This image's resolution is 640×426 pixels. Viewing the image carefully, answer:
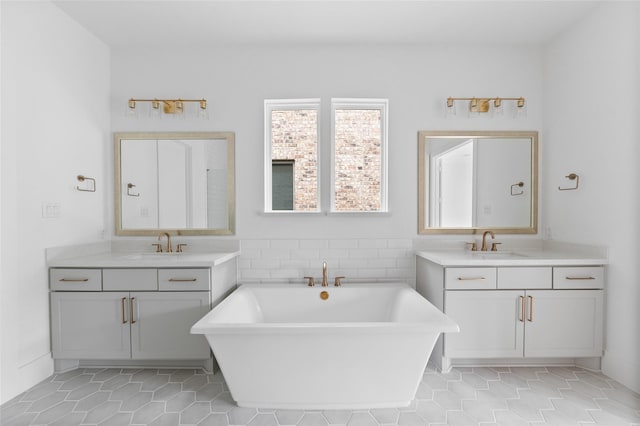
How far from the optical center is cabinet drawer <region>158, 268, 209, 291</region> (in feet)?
8.16

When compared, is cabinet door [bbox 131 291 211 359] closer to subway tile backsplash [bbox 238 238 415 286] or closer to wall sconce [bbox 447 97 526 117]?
subway tile backsplash [bbox 238 238 415 286]

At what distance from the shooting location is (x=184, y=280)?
2484mm

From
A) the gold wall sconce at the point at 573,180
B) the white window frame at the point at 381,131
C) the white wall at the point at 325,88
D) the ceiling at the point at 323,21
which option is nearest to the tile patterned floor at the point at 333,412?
the white wall at the point at 325,88

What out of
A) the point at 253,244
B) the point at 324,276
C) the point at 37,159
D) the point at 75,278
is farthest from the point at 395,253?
the point at 37,159

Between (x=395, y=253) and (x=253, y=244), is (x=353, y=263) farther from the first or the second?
(x=253, y=244)

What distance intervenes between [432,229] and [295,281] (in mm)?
1318

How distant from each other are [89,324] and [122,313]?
257 mm

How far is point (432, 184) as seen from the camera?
10.2 ft

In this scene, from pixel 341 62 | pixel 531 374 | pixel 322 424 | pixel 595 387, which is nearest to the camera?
pixel 322 424

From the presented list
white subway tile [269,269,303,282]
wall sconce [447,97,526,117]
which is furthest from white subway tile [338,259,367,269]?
wall sconce [447,97,526,117]

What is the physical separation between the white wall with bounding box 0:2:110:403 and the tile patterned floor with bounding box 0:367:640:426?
1.09ft

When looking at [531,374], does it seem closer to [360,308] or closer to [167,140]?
[360,308]

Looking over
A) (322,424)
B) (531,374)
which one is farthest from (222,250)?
(531,374)

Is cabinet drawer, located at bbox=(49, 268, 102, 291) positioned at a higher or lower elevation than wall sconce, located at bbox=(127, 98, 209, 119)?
lower
